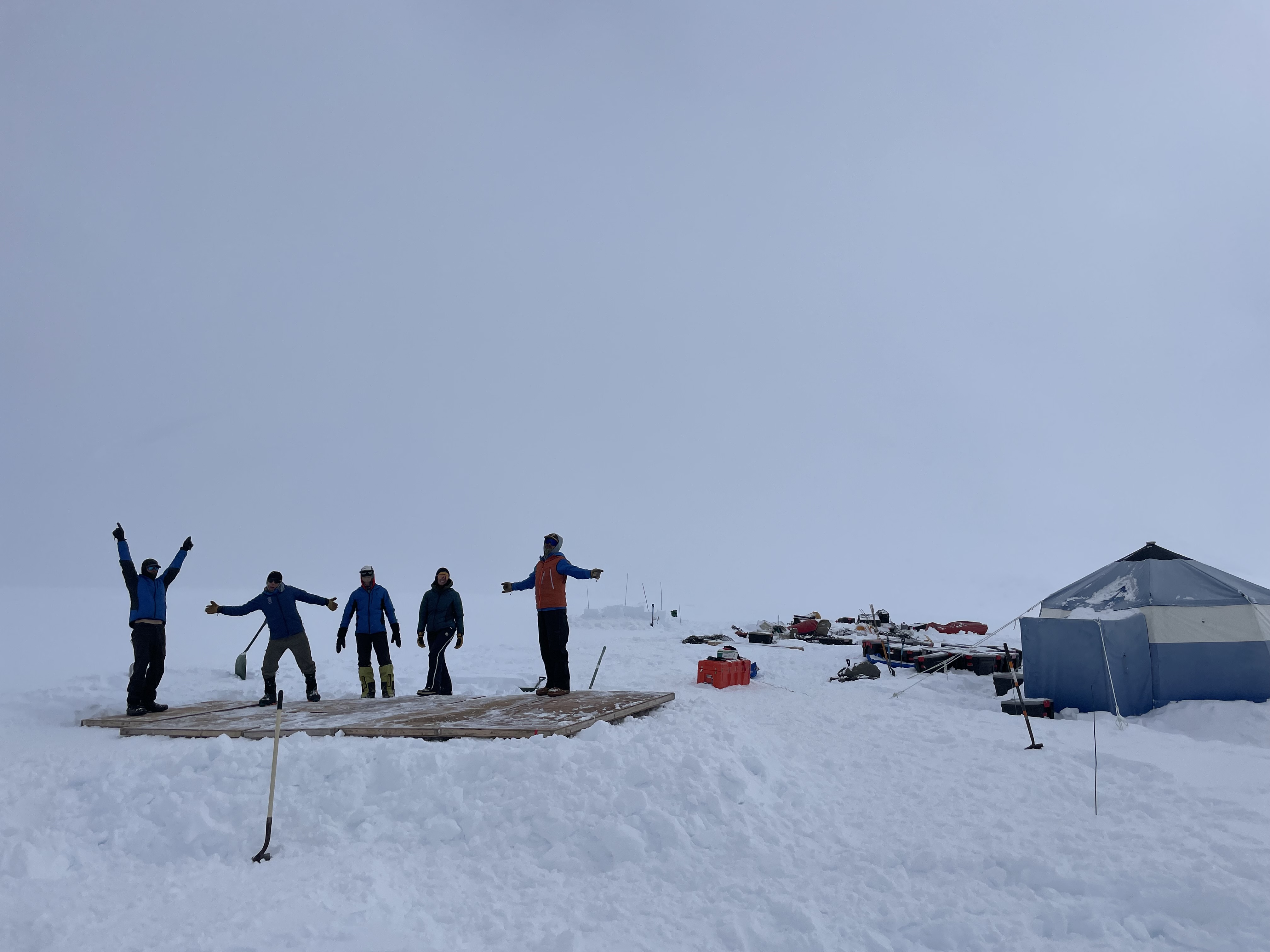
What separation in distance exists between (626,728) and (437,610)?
15.1 feet

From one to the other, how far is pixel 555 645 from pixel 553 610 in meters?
0.43

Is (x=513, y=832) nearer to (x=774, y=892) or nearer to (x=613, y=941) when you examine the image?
(x=613, y=941)

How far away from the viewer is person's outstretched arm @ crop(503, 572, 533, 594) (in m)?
9.55

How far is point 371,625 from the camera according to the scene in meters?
10.4

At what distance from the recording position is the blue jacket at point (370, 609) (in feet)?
34.0

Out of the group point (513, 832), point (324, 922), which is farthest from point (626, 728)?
point (324, 922)

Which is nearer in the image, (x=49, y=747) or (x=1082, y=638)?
(x=49, y=747)

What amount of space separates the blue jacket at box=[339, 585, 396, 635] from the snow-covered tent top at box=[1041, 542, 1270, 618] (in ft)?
36.0

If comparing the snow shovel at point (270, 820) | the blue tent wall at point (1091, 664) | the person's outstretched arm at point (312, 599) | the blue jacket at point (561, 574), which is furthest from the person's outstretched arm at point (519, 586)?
the blue tent wall at point (1091, 664)

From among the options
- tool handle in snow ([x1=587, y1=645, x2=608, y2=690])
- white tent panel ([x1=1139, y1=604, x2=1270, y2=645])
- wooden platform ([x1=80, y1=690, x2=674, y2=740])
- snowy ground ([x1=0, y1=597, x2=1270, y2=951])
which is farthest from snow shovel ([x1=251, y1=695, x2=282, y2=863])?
white tent panel ([x1=1139, y1=604, x2=1270, y2=645])

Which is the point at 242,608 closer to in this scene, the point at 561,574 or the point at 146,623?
the point at 146,623

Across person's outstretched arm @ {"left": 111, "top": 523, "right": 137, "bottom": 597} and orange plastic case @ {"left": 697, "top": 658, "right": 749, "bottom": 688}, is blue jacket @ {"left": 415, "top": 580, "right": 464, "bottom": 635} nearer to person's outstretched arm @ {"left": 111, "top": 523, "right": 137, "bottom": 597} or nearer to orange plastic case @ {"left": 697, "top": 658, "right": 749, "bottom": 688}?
person's outstretched arm @ {"left": 111, "top": 523, "right": 137, "bottom": 597}

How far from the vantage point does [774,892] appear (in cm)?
447

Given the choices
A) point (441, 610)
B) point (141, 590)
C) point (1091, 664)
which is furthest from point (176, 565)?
point (1091, 664)
